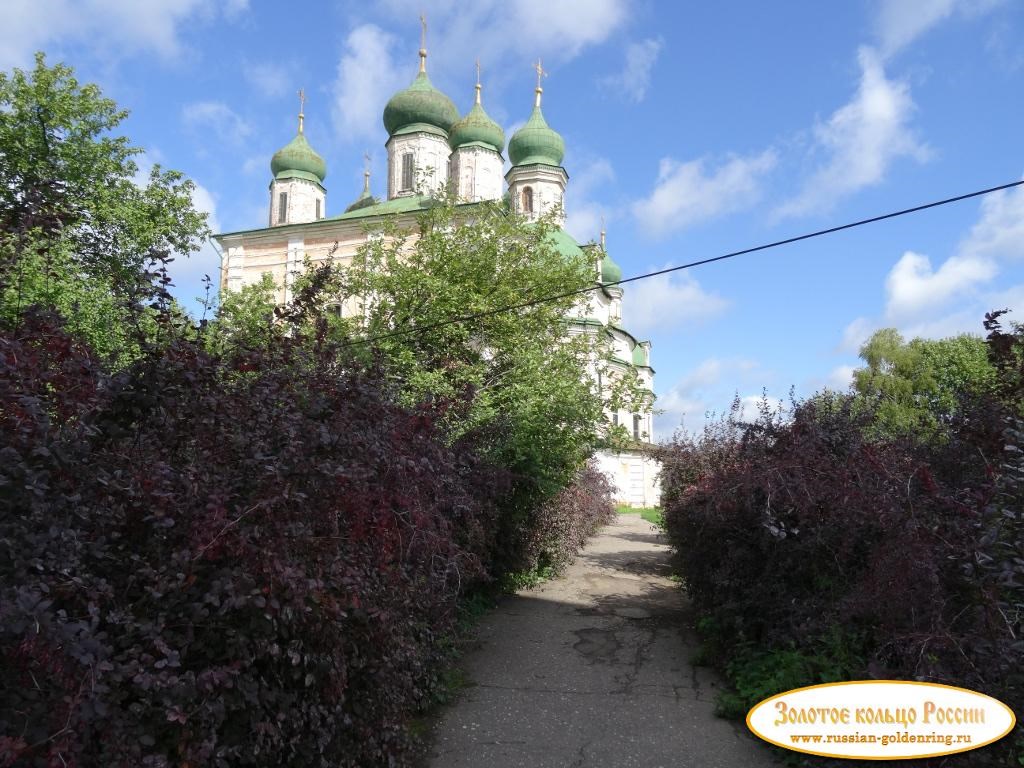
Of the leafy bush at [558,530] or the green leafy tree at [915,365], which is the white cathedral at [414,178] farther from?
the leafy bush at [558,530]

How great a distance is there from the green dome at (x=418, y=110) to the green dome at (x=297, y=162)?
5095 mm

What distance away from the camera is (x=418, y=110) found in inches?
1426

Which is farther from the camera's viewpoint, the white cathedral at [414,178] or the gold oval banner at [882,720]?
the white cathedral at [414,178]

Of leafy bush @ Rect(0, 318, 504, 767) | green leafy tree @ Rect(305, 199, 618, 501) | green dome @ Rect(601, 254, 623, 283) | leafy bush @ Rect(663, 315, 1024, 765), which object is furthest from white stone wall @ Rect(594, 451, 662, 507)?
leafy bush @ Rect(0, 318, 504, 767)

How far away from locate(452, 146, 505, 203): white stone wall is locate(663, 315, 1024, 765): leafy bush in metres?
29.0

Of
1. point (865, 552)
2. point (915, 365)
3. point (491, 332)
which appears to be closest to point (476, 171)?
point (915, 365)

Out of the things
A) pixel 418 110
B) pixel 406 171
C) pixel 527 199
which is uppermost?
pixel 418 110

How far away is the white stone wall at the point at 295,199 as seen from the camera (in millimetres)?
38656

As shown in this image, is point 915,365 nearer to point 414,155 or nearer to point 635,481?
point 635,481

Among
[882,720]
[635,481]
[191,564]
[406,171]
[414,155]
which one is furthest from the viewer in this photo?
[635,481]

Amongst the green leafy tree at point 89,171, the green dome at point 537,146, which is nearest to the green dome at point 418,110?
the green dome at point 537,146

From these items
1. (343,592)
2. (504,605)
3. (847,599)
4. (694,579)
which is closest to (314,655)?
(343,592)

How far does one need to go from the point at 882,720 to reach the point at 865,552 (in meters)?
1.47

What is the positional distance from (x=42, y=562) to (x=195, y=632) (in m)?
0.67
